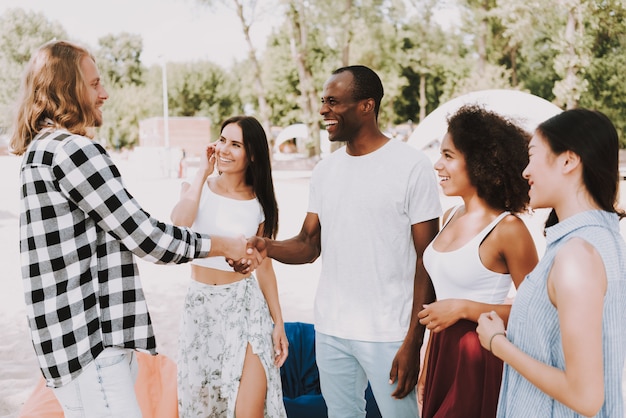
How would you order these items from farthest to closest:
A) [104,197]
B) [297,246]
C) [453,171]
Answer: [297,246], [453,171], [104,197]

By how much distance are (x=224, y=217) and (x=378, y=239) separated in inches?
42.4

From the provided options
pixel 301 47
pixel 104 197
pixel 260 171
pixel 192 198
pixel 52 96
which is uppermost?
pixel 301 47

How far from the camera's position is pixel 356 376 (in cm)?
314

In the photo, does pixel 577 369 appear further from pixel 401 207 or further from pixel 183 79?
pixel 183 79

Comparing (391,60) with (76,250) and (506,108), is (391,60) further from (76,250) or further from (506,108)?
(76,250)

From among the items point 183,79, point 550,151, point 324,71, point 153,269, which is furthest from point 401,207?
point 183,79

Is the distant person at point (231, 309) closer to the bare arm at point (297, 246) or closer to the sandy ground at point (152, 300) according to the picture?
the bare arm at point (297, 246)

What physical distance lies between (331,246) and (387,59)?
44472mm

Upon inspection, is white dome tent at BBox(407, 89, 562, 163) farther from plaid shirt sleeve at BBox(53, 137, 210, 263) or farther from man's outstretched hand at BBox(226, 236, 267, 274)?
plaid shirt sleeve at BBox(53, 137, 210, 263)

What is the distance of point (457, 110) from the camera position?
2.86 meters

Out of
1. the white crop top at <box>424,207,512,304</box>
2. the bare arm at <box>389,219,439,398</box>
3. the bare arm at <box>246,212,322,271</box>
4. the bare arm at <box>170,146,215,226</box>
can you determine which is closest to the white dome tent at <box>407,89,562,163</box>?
the bare arm at <box>170,146,215,226</box>

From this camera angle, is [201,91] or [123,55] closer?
[201,91]

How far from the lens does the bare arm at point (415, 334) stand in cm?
284

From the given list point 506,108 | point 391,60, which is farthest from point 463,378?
point 391,60
